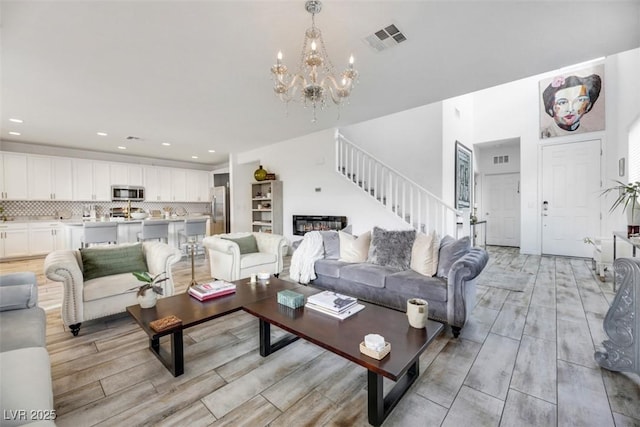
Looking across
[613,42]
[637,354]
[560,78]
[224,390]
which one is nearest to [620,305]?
[637,354]

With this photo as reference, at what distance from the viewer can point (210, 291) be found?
2260mm

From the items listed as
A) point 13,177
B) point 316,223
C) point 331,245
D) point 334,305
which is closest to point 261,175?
point 316,223

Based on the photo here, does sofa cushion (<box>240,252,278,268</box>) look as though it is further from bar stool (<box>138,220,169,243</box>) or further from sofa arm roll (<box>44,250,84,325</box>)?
bar stool (<box>138,220,169,243</box>)

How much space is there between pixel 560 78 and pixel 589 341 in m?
5.81

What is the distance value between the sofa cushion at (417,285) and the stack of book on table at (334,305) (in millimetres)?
806

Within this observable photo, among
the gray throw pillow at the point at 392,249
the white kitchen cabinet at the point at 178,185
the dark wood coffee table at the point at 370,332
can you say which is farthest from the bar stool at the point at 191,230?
the dark wood coffee table at the point at 370,332

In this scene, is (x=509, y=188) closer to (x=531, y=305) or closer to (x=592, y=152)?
(x=592, y=152)

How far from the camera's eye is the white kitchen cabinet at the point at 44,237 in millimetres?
5918

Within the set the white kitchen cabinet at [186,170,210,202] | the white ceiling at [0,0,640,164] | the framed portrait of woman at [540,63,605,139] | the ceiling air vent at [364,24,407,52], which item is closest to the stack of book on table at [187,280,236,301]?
the white ceiling at [0,0,640,164]

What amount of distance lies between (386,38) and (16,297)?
3.46m

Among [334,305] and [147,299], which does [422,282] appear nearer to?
[334,305]

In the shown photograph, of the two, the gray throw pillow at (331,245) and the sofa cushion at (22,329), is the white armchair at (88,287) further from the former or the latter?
the gray throw pillow at (331,245)

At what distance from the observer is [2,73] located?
9.46 feet

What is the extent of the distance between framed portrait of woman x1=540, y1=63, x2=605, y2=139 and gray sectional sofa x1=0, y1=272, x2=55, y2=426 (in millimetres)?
7901
